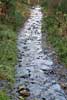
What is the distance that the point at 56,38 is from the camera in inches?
503

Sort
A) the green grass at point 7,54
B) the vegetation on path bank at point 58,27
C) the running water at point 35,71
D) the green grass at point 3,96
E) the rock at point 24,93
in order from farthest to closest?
the vegetation on path bank at point 58,27 → the green grass at point 7,54 → the running water at point 35,71 → the rock at point 24,93 → the green grass at point 3,96

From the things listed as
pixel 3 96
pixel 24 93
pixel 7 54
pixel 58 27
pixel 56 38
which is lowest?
pixel 24 93

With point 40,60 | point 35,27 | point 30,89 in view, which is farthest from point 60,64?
point 35,27

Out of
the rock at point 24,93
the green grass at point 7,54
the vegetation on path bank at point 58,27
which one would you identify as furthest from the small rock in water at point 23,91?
the vegetation on path bank at point 58,27

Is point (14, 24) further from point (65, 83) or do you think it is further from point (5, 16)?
point (65, 83)

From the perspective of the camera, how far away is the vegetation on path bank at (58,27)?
11.2m

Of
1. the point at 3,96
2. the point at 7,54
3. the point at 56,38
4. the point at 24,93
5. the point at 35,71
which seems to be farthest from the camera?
the point at 56,38

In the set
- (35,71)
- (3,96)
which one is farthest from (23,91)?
(35,71)

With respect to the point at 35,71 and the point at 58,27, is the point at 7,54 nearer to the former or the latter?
the point at 35,71

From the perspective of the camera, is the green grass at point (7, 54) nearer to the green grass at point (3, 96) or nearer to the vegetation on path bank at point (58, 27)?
the green grass at point (3, 96)

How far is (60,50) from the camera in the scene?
1120 centimetres

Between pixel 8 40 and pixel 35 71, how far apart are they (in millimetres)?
3260

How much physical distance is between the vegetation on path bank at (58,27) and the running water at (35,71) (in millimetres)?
567

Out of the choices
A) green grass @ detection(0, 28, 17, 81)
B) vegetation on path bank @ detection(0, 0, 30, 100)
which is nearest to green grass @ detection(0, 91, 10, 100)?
vegetation on path bank @ detection(0, 0, 30, 100)
